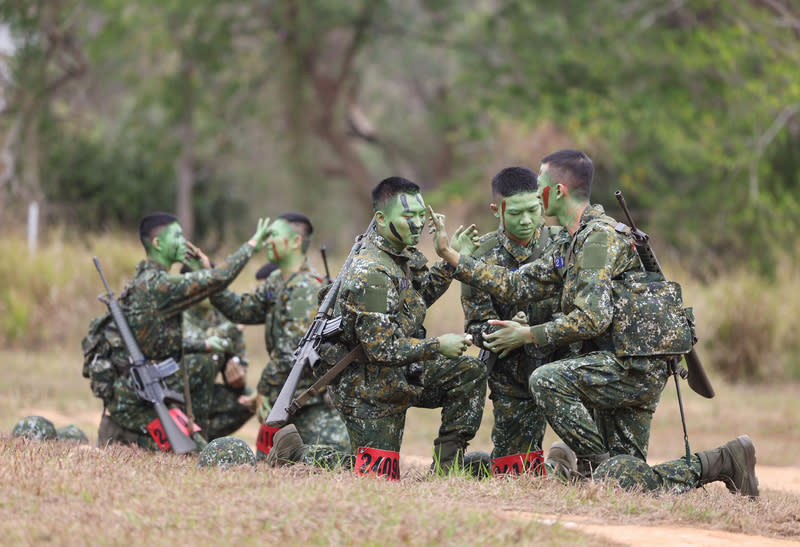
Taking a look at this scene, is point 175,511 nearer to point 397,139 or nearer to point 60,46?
point 60,46

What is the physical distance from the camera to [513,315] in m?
7.22

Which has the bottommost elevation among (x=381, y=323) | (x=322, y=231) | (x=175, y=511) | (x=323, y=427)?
(x=175, y=511)

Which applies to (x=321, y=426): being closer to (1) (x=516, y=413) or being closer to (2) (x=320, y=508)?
(1) (x=516, y=413)

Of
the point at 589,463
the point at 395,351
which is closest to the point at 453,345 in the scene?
the point at 395,351

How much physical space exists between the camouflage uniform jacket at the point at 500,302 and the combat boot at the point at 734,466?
4.50 feet

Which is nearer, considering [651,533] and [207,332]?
[651,533]

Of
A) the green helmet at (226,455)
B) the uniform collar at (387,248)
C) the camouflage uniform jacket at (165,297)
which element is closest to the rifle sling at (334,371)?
the green helmet at (226,455)

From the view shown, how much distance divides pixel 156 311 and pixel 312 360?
1.99 m

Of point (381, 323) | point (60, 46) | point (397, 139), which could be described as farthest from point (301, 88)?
point (381, 323)

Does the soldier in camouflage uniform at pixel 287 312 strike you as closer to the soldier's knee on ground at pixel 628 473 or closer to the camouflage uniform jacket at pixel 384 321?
the camouflage uniform jacket at pixel 384 321

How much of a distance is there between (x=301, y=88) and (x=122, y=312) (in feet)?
68.8

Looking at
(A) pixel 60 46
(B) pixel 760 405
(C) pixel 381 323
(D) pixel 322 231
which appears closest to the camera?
(C) pixel 381 323

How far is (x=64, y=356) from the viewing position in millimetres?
15867

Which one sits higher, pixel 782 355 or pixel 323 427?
pixel 782 355
